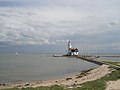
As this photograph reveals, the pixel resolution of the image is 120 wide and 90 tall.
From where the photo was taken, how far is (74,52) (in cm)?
14750

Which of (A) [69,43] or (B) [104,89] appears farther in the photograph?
(A) [69,43]

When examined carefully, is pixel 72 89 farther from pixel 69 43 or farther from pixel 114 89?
pixel 69 43

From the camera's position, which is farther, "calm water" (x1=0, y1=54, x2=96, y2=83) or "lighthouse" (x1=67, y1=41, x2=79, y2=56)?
"lighthouse" (x1=67, y1=41, x2=79, y2=56)

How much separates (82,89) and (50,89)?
255 centimetres

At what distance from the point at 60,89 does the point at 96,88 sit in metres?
2.91

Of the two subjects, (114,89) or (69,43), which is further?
(69,43)

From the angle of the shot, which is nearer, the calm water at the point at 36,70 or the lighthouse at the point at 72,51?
the calm water at the point at 36,70

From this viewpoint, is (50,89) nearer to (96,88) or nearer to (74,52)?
(96,88)

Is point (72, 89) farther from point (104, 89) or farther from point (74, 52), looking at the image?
point (74, 52)

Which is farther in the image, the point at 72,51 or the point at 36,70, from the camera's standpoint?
the point at 72,51

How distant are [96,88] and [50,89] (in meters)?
3.71

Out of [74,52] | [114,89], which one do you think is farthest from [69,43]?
[114,89]

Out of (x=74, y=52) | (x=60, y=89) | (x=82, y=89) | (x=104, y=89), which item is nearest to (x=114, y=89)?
(x=104, y=89)

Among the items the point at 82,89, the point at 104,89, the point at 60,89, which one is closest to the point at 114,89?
the point at 104,89
